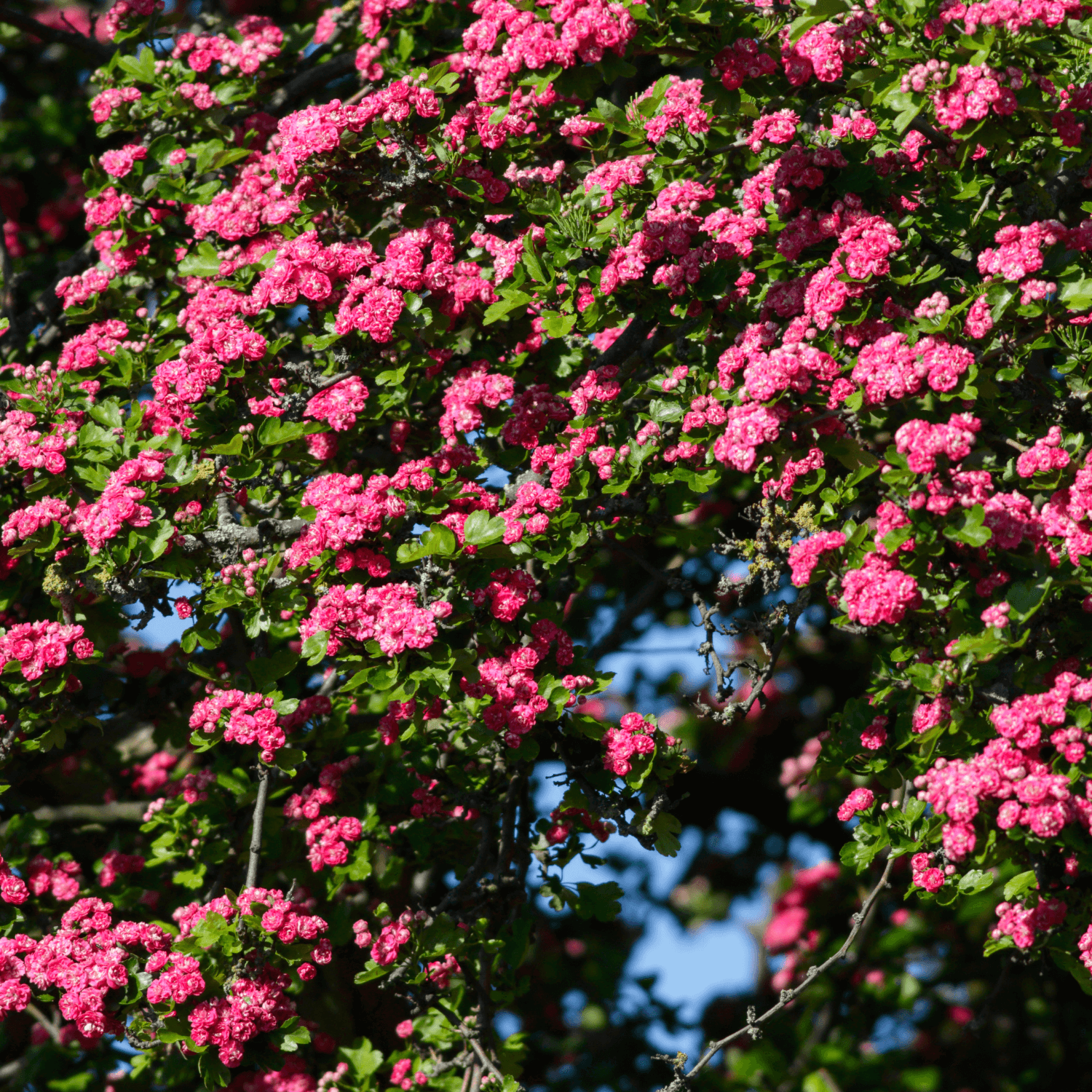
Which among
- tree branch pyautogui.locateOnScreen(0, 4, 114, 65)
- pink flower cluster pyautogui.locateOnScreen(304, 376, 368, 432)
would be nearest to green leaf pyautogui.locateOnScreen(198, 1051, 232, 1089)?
pink flower cluster pyautogui.locateOnScreen(304, 376, 368, 432)

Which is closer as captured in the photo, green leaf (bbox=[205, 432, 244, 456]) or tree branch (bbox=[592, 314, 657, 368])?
green leaf (bbox=[205, 432, 244, 456])

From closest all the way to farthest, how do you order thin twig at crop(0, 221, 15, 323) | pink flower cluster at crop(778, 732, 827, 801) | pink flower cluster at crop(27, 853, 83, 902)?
pink flower cluster at crop(27, 853, 83, 902) → thin twig at crop(0, 221, 15, 323) → pink flower cluster at crop(778, 732, 827, 801)

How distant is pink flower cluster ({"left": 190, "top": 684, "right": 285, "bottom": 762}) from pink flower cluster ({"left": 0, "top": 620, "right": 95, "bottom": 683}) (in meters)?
0.49

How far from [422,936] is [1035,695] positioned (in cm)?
225

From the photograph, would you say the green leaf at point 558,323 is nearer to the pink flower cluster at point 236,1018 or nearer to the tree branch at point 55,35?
the pink flower cluster at point 236,1018

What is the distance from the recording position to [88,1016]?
12.7ft

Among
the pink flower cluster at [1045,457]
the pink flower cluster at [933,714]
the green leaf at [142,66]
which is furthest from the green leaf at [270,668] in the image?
the green leaf at [142,66]

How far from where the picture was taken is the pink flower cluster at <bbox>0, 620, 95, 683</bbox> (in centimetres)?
415

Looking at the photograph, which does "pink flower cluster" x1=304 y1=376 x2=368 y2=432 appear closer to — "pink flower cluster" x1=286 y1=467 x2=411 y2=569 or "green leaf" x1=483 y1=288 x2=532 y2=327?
"pink flower cluster" x1=286 y1=467 x2=411 y2=569

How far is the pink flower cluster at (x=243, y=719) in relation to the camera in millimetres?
4059

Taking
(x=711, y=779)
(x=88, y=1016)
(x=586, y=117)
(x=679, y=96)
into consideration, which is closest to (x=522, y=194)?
(x=586, y=117)

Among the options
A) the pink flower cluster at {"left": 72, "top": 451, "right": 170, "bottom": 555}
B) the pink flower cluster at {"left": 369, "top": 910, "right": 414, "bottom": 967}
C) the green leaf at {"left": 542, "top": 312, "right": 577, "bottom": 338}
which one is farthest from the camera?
the pink flower cluster at {"left": 369, "top": 910, "right": 414, "bottom": 967}

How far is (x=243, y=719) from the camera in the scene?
4.07m

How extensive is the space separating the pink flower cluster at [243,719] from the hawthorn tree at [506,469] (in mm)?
17
